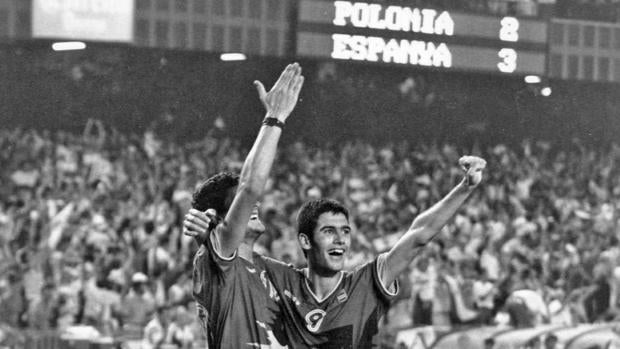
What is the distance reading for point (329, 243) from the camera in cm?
404

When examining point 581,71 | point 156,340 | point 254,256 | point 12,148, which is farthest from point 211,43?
point 254,256

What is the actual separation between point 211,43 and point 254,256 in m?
12.1

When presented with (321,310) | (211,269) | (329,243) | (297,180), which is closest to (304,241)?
(329,243)

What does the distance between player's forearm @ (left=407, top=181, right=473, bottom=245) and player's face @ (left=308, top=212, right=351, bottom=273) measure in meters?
0.20

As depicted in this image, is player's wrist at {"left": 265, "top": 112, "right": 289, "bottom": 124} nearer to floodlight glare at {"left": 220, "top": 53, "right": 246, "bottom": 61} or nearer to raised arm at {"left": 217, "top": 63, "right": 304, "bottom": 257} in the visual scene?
raised arm at {"left": 217, "top": 63, "right": 304, "bottom": 257}

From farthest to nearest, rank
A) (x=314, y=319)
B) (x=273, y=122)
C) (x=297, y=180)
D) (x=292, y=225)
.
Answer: (x=297, y=180)
(x=292, y=225)
(x=314, y=319)
(x=273, y=122)

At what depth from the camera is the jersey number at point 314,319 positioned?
3.98 metres

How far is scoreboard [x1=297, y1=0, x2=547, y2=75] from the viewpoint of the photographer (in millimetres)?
11211

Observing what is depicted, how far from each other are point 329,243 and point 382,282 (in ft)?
0.63

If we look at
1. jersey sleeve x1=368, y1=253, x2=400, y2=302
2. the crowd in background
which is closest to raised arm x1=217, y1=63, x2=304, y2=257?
jersey sleeve x1=368, y1=253, x2=400, y2=302

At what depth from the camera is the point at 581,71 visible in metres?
15.7

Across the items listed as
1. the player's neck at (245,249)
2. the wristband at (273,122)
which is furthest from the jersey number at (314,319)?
the wristband at (273,122)

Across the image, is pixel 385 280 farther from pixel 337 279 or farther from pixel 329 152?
pixel 329 152

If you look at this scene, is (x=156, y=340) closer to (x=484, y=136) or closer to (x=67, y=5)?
(x=67, y=5)
